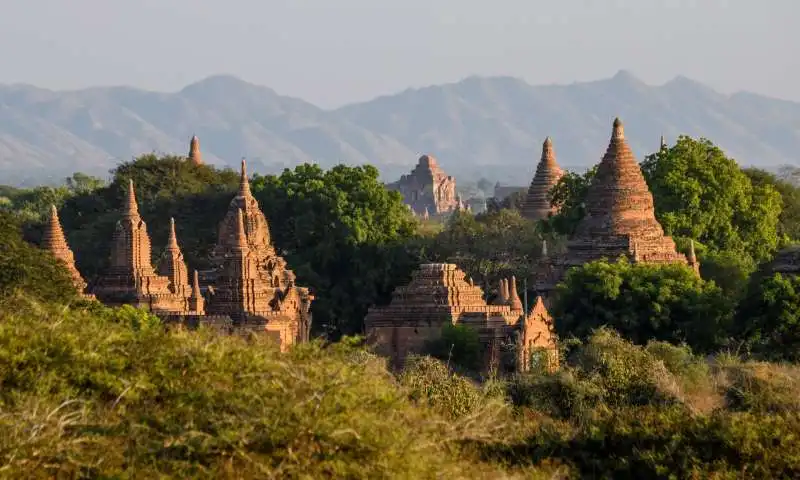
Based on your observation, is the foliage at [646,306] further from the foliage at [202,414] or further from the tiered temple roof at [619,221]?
the foliage at [202,414]

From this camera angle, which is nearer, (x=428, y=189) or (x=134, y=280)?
(x=134, y=280)

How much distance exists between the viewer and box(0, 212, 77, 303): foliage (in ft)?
145

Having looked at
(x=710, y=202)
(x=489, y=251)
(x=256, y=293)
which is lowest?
(x=256, y=293)

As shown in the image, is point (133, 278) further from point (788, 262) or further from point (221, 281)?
point (788, 262)

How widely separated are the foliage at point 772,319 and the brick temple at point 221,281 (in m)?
10.2

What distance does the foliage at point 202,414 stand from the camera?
23.8m

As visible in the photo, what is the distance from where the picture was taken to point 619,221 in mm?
58719

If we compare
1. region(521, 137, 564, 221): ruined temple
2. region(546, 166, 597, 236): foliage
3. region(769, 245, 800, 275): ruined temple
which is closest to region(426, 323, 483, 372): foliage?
region(769, 245, 800, 275): ruined temple

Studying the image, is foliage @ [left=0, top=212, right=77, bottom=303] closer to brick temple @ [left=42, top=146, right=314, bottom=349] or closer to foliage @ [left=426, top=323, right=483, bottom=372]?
brick temple @ [left=42, top=146, right=314, bottom=349]

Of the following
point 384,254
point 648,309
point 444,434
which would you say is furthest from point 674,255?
point 444,434

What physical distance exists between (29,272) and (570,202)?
26251 millimetres

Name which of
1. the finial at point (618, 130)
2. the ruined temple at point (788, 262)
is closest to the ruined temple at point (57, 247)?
the finial at point (618, 130)

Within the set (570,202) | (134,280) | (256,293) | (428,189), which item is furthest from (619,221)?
(428,189)

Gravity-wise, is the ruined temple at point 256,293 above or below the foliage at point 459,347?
above
